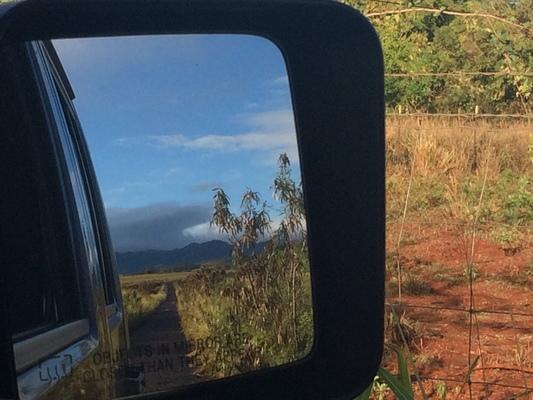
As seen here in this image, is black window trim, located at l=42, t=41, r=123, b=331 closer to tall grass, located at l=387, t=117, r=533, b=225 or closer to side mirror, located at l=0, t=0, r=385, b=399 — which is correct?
side mirror, located at l=0, t=0, r=385, b=399

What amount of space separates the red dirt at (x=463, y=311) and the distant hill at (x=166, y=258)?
72.4 inches

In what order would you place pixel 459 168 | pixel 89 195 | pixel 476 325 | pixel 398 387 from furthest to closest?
→ pixel 459 168, pixel 476 325, pixel 398 387, pixel 89 195

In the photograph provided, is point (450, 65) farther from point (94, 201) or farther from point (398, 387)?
point (94, 201)

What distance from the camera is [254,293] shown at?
0.87 metres

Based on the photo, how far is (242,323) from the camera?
861 mm

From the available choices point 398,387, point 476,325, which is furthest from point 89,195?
point 476,325

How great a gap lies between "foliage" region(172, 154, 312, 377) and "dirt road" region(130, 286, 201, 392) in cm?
1

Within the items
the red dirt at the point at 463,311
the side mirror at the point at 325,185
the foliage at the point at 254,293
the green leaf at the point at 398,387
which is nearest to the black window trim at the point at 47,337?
the side mirror at the point at 325,185

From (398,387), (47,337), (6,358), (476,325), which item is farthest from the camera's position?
(476,325)

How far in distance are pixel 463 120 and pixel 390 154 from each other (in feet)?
4.03

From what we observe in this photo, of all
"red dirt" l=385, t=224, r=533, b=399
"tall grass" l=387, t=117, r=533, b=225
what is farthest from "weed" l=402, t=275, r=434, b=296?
"tall grass" l=387, t=117, r=533, b=225

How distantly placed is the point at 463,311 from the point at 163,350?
3.26 meters

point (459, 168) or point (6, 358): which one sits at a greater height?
point (459, 168)

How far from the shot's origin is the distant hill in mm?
755
